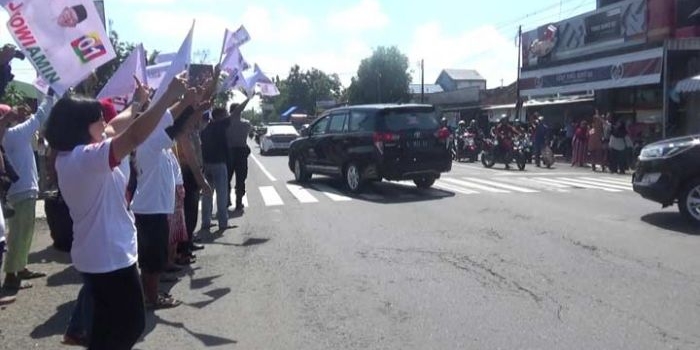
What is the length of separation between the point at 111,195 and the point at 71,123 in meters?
0.41

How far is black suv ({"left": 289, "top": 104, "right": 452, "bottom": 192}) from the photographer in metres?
13.4

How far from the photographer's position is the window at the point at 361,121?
13.7 meters

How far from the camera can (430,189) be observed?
1463 centimetres

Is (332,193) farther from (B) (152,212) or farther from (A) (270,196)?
(B) (152,212)

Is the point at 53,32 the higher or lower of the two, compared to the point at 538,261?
higher

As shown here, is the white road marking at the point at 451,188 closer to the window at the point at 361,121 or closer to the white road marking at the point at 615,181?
the window at the point at 361,121

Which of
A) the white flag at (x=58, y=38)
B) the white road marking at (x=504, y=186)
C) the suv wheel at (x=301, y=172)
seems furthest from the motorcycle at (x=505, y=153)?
the white flag at (x=58, y=38)

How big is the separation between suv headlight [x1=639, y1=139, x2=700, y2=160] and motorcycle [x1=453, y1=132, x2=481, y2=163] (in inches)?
640

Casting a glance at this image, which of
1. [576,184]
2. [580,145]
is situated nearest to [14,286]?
[576,184]

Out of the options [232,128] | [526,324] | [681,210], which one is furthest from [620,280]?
[232,128]

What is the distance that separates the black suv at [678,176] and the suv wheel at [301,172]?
8.58 m

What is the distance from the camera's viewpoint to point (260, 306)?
5926 millimetres

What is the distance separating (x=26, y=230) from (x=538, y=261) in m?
5.32

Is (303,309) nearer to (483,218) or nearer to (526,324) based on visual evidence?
(526,324)
